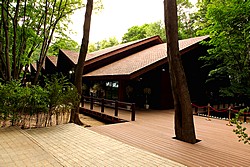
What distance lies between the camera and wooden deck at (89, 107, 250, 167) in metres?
4.07

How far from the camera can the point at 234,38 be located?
410 inches

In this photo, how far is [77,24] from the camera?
49.0 feet

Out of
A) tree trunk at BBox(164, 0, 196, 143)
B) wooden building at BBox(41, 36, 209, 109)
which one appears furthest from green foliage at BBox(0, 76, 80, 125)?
wooden building at BBox(41, 36, 209, 109)

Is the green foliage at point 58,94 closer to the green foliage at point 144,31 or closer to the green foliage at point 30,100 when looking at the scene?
the green foliage at point 30,100

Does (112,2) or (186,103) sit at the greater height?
(112,2)

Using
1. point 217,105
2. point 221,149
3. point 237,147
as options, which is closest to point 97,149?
point 221,149

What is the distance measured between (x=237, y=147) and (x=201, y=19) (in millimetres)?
23923

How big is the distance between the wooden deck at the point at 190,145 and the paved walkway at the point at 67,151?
0.61 meters

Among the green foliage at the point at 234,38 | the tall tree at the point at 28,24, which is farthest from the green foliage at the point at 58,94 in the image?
the green foliage at the point at 234,38

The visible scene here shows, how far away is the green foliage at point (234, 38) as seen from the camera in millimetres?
9875

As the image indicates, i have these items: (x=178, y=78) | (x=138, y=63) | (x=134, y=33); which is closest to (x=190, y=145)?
(x=178, y=78)

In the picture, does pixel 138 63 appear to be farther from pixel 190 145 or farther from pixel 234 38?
pixel 190 145

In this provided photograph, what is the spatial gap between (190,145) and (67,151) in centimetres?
331

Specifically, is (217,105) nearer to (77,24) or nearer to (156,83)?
(156,83)
